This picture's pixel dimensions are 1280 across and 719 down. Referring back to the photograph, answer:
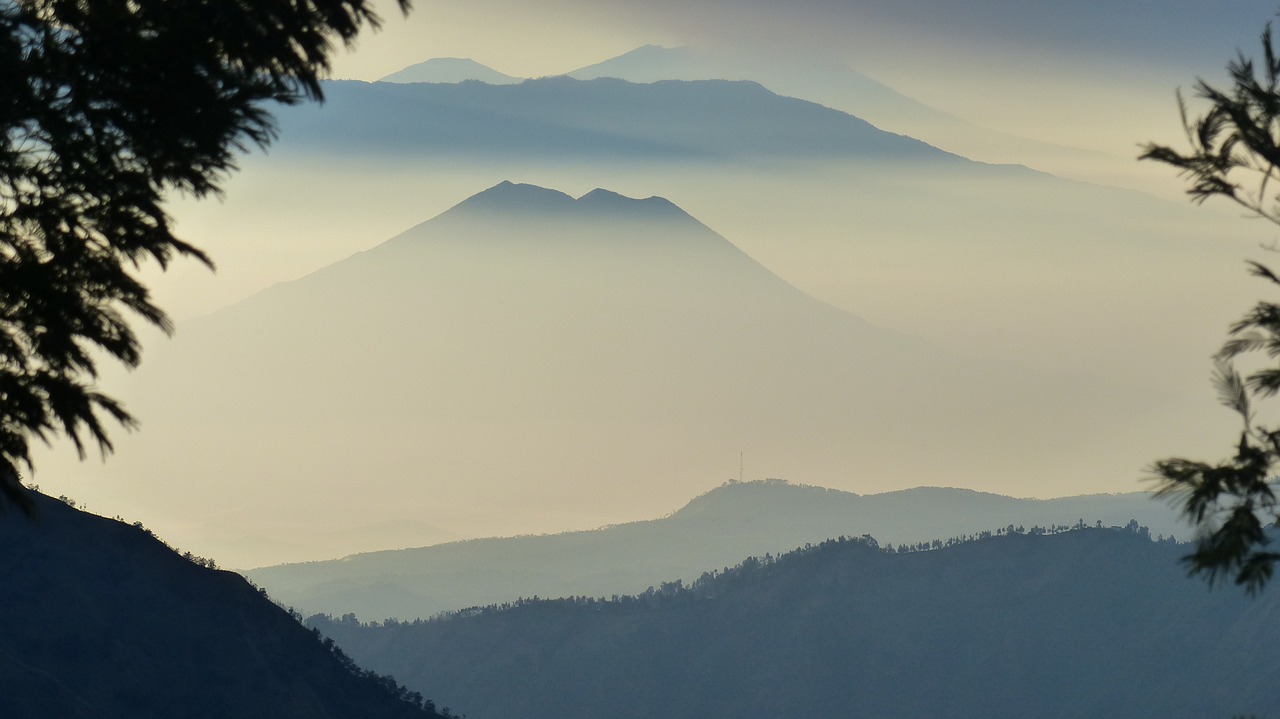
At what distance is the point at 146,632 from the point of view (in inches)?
6142

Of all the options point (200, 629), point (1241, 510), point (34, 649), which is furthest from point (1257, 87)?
point (200, 629)

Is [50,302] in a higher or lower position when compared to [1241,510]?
higher

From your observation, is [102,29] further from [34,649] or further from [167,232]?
[34,649]

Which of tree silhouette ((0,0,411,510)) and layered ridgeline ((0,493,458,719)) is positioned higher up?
layered ridgeline ((0,493,458,719))

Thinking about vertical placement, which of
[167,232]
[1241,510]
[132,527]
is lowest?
[1241,510]

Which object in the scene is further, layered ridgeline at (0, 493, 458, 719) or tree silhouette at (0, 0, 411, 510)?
layered ridgeline at (0, 493, 458, 719)

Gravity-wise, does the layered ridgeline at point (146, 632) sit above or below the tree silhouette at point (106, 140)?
above

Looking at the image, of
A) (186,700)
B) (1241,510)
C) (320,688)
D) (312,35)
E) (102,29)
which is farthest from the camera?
(320,688)

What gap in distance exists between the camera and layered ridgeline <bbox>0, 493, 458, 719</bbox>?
477 ft

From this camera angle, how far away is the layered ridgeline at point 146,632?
477 ft

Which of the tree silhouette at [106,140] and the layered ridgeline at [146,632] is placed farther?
the layered ridgeline at [146,632]

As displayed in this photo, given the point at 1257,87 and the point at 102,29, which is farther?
the point at 1257,87

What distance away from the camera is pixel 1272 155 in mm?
20578

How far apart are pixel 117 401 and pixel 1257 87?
13.7 meters
